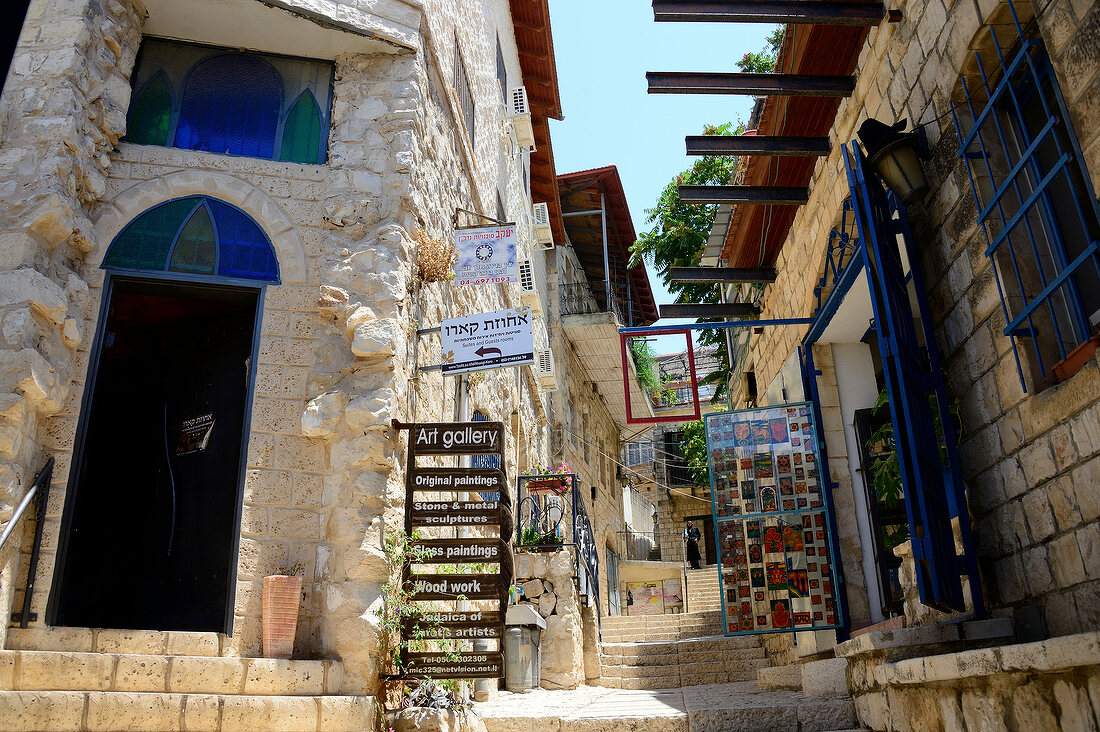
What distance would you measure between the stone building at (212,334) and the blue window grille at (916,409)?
3.28m

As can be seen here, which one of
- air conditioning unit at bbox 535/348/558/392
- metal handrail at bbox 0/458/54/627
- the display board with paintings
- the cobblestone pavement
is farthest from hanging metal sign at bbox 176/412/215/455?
air conditioning unit at bbox 535/348/558/392

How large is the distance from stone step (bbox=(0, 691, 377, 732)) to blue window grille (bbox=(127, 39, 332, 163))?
409 cm

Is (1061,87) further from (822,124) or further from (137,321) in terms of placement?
(137,321)

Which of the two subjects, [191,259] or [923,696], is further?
[191,259]

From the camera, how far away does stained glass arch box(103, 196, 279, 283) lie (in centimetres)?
592

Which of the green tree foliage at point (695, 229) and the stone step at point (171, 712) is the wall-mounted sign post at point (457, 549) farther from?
the green tree foliage at point (695, 229)

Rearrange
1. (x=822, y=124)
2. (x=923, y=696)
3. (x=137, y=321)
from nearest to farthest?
1. (x=923, y=696)
2. (x=822, y=124)
3. (x=137, y=321)

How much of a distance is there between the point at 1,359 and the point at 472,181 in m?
5.53

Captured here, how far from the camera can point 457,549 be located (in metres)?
5.50

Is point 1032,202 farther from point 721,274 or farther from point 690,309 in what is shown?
point 690,309

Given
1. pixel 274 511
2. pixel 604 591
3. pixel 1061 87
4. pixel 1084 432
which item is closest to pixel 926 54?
pixel 1061 87

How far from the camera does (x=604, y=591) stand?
1769cm

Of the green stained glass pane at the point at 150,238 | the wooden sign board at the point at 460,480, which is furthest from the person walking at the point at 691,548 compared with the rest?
the green stained glass pane at the point at 150,238

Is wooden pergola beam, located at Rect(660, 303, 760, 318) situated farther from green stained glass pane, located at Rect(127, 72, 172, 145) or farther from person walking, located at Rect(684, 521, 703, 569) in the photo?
person walking, located at Rect(684, 521, 703, 569)
